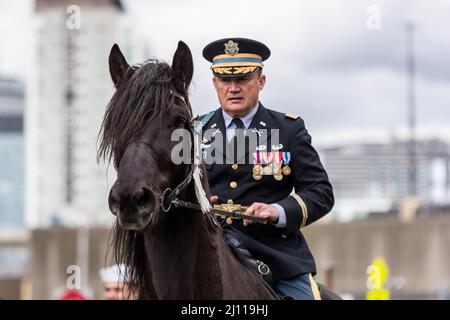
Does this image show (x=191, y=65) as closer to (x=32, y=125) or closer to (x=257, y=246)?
(x=257, y=246)

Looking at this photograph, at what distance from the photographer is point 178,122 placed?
6527 millimetres

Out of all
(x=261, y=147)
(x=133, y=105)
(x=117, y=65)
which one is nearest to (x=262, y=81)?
(x=261, y=147)

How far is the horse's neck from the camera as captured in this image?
6492 mm

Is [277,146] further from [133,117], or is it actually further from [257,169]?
[133,117]

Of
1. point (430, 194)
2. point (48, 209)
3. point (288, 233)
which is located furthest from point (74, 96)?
point (288, 233)

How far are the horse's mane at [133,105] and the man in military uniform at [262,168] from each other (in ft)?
3.10

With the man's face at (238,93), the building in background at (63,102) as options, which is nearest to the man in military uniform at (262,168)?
the man's face at (238,93)

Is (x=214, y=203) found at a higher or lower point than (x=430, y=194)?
lower

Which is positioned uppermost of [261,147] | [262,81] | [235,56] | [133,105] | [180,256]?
[235,56]

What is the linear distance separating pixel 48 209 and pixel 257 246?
15799cm

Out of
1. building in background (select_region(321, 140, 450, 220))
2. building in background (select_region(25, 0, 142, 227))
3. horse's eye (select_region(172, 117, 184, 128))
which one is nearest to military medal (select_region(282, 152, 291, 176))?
horse's eye (select_region(172, 117, 184, 128))

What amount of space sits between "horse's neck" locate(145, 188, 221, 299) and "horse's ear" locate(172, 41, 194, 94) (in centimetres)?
68

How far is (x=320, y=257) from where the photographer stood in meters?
44.3

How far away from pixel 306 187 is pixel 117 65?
156cm
